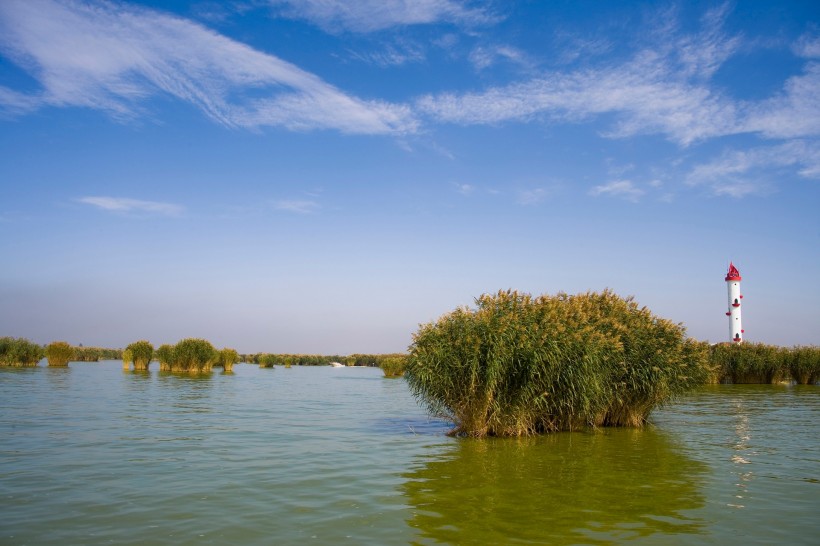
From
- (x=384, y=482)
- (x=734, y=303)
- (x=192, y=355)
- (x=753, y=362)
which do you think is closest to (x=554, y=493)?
(x=384, y=482)

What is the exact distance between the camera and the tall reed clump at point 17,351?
52.8 metres

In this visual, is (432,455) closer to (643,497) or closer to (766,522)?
(643,497)

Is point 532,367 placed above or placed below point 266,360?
above

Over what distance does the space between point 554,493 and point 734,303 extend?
6638cm

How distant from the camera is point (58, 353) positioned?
179 ft

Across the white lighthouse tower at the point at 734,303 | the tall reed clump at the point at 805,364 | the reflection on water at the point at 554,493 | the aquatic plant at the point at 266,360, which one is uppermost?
the white lighthouse tower at the point at 734,303

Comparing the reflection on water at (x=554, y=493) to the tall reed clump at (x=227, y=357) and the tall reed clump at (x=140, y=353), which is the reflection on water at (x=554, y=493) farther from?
the tall reed clump at (x=227, y=357)

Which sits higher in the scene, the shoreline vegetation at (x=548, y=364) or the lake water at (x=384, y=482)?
the shoreline vegetation at (x=548, y=364)

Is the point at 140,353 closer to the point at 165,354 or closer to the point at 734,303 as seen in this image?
the point at 165,354

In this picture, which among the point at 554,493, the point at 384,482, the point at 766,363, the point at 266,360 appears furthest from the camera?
the point at 266,360

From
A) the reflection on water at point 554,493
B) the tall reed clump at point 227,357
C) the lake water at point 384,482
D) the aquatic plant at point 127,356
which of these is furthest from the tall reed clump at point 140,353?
the reflection on water at point 554,493

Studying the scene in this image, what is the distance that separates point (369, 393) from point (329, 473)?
2413cm

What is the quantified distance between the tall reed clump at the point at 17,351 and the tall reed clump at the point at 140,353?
9030 mm

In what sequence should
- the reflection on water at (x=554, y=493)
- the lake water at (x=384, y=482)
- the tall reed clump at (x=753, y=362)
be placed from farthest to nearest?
1. the tall reed clump at (x=753, y=362)
2. the reflection on water at (x=554, y=493)
3. the lake water at (x=384, y=482)
